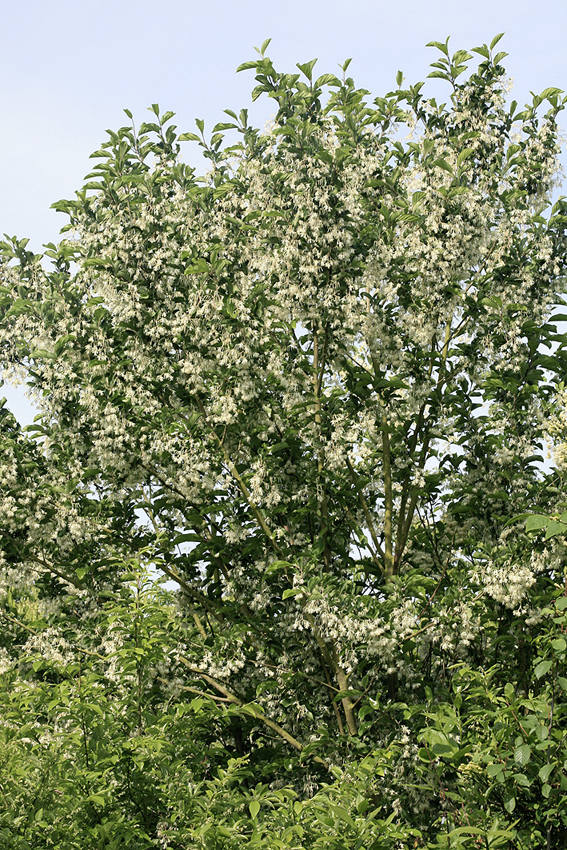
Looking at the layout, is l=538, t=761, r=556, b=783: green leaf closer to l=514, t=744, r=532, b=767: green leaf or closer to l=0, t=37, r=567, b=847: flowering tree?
l=514, t=744, r=532, b=767: green leaf

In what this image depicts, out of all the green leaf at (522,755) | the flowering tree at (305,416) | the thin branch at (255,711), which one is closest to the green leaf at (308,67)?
the flowering tree at (305,416)

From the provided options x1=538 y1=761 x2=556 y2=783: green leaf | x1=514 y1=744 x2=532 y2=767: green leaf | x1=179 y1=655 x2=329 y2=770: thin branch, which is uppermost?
x1=179 y1=655 x2=329 y2=770: thin branch

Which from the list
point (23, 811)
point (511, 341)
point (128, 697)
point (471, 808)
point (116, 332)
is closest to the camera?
point (23, 811)

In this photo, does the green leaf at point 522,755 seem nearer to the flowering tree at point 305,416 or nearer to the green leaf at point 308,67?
the flowering tree at point 305,416

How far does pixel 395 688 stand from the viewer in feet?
26.2

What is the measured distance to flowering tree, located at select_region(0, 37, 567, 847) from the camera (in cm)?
754

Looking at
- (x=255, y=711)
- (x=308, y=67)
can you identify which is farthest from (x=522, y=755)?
(x=308, y=67)

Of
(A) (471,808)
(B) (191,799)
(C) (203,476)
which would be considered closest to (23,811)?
(B) (191,799)

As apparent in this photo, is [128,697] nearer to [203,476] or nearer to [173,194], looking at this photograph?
[203,476]

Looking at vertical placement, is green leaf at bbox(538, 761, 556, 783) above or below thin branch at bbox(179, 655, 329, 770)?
below

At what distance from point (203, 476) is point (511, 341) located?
127 inches

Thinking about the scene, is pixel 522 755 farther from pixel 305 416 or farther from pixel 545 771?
pixel 305 416

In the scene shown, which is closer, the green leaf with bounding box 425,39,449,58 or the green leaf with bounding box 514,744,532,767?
the green leaf with bounding box 514,744,532,767

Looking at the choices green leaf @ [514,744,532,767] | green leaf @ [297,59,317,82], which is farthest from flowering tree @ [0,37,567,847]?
green leaf @ [514,744,532,767]
